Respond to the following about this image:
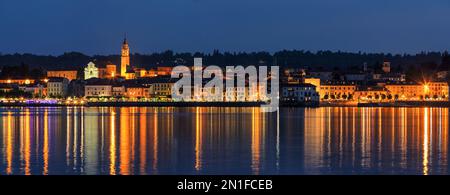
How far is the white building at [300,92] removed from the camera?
6312 centimetres

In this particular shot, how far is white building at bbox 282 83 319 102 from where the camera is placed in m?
63.1

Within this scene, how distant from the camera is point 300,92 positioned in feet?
208

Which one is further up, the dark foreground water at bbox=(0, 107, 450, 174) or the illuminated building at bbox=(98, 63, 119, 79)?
the illuminated building at bbox=(98, 63, 119, 79)

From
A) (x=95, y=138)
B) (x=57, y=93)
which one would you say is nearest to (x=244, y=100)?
(x=57, y=93)

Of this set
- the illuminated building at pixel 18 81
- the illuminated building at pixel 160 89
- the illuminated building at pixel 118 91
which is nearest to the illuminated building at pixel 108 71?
the illuminated building at pixel 18 81

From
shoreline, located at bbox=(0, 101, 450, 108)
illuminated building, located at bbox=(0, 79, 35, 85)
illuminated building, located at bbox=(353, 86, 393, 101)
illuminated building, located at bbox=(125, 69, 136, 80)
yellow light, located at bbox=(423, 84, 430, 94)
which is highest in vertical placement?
illuminated building, located at bbox=(125, 69, 136, 80)

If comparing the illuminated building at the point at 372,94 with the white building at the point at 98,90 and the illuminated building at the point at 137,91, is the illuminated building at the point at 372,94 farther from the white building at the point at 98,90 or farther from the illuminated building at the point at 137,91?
the white building at the point at 98,90

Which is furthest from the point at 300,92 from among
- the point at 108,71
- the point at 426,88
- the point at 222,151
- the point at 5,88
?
the point at 222,151

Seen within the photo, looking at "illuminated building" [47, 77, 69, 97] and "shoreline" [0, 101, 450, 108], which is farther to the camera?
"illuminated building" [47, 77, 69, 97]

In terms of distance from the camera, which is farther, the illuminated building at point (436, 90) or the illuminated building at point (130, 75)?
the illuminated building at point (130, 75)

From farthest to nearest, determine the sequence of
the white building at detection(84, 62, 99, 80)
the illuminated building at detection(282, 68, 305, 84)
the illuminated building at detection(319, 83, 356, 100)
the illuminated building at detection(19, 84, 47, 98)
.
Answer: the white building at detection(84, 62, 99, 80), the illuminated building at detection(282, 68, 305, 84), the illuminated building at detection(19, 84, 47, 98), the illuminated building at detection(319, 83, 356, 100)

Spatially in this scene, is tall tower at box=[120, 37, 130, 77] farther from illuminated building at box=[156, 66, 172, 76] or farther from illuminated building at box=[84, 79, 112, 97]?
illuminated building at box=[84, 79, 112, 97]

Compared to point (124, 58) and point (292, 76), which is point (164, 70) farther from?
point (292, 76)

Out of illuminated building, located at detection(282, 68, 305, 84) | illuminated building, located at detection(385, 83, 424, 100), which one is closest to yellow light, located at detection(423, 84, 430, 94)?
illuminated building, located at detection(385, 83, 424, 100)
